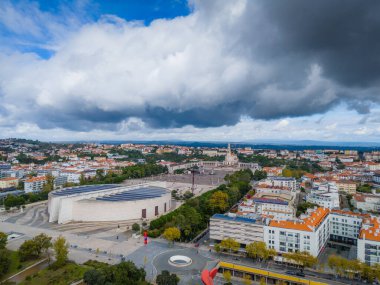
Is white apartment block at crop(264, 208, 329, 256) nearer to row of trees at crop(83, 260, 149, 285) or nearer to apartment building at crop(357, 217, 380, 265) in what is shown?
apartment building at crop(357, 217, 380, 265)

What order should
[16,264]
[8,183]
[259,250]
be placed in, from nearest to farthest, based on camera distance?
[259,250] < [16,264] < [8,183]

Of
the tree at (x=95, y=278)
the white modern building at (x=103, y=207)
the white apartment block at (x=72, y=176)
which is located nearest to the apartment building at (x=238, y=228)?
the tree at (x=95, y=278)

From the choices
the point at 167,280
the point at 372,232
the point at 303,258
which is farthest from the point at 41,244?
the point at 372,232

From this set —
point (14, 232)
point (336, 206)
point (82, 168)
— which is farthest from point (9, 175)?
point (336, 206)

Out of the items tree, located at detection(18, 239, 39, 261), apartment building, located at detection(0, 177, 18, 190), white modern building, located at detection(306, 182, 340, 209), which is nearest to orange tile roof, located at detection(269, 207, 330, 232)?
white modern building, located at detection(306, 182, 340, 209)

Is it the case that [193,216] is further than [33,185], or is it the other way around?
[33,185]

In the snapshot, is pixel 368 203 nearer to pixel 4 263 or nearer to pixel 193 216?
pixel 193 216
